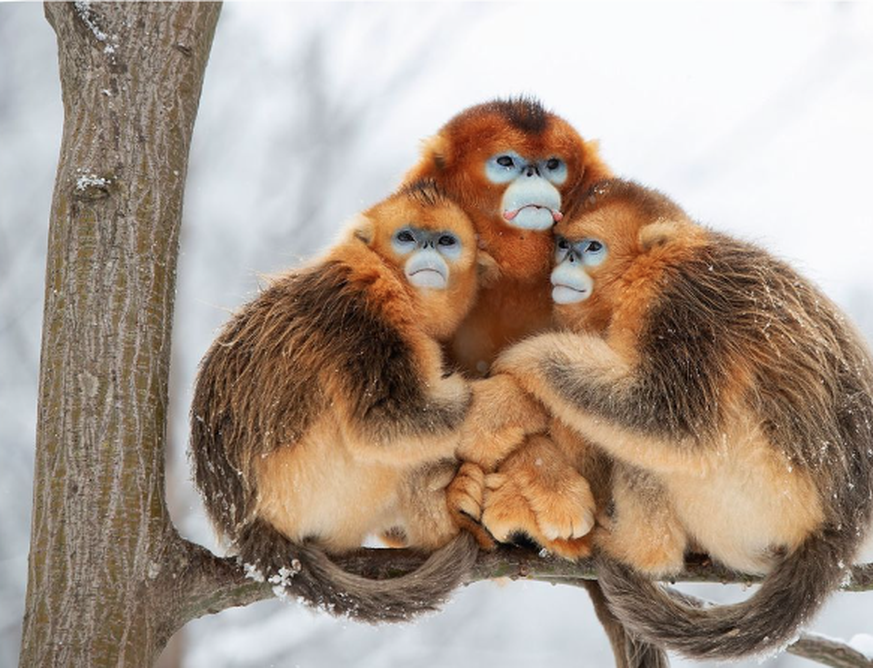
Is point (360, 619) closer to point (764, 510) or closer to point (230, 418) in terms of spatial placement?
point (230, 418)

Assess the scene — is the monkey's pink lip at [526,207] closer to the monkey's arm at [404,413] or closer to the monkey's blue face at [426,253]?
the monkey's blue face at [426,253]

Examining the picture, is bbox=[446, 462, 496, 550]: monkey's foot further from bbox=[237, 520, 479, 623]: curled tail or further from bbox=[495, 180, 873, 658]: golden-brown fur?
bbox=[495, 180, 873, 658]: golden-brown fur

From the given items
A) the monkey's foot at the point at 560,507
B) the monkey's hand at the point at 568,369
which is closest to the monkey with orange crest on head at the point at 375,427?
the monkey's foot at the point at 560,507

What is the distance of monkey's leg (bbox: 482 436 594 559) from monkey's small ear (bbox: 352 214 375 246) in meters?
0.91

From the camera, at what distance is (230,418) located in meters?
3.97

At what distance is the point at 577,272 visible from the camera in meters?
4.07

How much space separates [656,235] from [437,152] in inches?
39.4

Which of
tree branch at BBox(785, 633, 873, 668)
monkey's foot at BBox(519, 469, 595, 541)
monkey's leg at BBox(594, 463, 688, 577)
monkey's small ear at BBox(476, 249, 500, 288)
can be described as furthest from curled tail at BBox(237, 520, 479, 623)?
tree branch at BBox(785, 633, 873, 668)

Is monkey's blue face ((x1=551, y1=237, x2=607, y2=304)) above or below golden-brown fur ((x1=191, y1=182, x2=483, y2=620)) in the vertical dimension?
above

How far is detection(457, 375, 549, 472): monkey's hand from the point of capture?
3.97m

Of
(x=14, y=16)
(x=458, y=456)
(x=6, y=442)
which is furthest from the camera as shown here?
(x=14, y=16)

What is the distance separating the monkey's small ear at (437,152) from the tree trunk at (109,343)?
1.01 meters

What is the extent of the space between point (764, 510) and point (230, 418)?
1.78m

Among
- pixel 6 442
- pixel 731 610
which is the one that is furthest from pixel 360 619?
pixel 6 442
